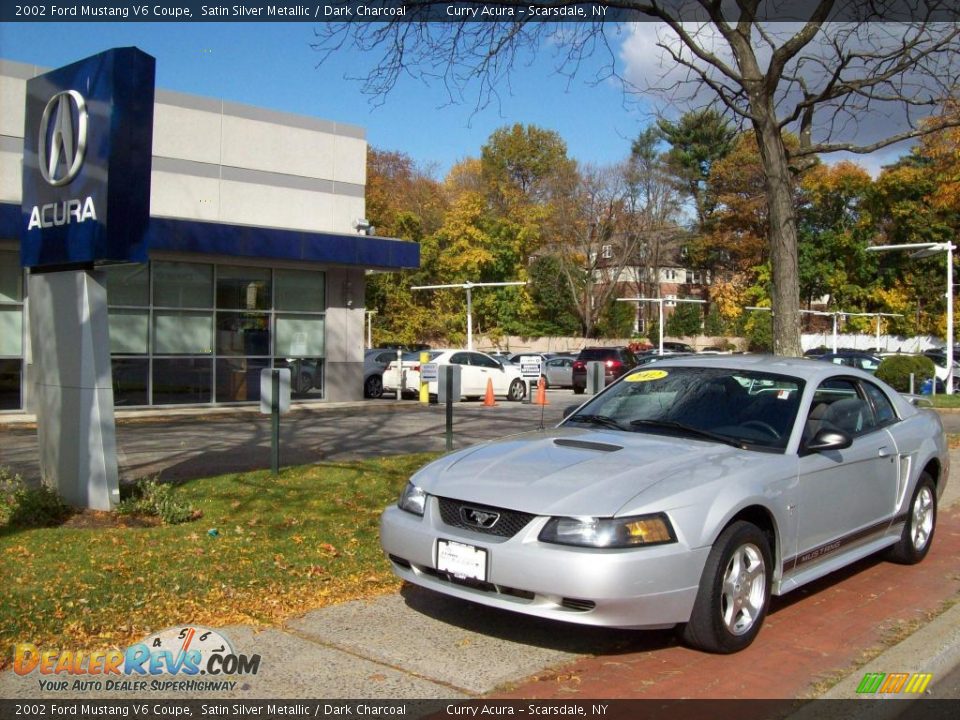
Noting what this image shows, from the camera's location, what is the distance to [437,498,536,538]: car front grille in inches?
186

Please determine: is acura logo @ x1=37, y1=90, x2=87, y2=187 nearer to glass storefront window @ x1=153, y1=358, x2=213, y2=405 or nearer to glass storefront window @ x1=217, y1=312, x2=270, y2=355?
glass storefront window @ x1=153, y1=358, x2=213, y2=405

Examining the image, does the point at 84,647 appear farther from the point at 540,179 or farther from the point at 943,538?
the point at 540,179

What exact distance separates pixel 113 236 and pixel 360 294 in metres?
16.4

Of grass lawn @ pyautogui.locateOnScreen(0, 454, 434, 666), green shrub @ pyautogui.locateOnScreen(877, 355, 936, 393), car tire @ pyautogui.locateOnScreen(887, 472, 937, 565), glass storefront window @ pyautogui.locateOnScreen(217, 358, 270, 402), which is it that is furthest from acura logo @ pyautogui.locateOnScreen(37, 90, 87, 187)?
green shrub @ pyautogui.locateOnScreen(877, 355, 936, 393)

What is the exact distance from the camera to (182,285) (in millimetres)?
21016

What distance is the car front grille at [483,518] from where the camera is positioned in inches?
186

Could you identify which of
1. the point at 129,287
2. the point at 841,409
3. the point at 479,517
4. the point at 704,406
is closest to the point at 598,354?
the point at 129,287

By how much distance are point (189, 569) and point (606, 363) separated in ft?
92.6

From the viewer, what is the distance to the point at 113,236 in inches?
302

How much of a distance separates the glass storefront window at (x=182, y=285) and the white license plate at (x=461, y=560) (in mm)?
17254

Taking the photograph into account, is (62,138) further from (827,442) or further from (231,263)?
(231,263)

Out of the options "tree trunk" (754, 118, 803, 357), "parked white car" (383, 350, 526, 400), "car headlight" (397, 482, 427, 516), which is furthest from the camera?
"parked white car" (383, 350, 526, 400)

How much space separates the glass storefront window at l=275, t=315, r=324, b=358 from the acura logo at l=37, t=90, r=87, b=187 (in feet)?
47.6

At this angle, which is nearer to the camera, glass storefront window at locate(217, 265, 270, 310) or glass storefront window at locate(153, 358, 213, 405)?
glass storefront window at locate(153, 358, 213, 405)
